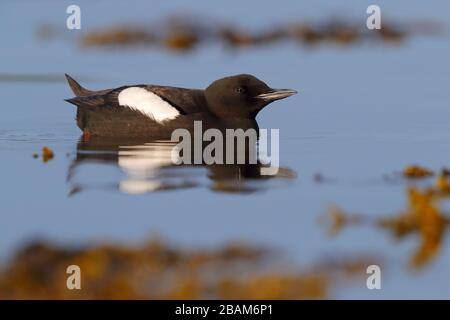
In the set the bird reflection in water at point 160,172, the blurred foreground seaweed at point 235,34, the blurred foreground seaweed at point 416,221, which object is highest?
the blurred foreground seaweed at point 235,34

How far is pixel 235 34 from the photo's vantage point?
18.8 m

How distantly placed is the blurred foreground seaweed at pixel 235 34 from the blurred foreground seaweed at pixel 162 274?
443 inches

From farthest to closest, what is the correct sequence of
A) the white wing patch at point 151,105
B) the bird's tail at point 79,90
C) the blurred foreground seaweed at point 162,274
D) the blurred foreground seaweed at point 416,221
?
1. the bird's tail at point 79,90
2. the white wing patch at point 151,105
3. the blurred foreground seaweed at point 416,221
4. the blurred foreground seaweed at point 162,274

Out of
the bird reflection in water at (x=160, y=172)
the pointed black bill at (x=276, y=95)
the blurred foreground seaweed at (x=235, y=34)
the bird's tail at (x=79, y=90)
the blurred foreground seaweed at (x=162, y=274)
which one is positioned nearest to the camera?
the blurred foreground seaweed at (x=162, y=274)

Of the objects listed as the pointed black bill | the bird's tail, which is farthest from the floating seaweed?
the pointed black bill

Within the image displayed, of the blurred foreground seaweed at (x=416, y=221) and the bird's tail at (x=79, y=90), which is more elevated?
the bird's tail at (x=79, y=90)

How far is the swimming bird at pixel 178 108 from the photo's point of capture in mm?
11078

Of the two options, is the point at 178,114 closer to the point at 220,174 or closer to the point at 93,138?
the point at 93,138

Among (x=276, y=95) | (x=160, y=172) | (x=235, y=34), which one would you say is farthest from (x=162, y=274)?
(x=235, y=34)

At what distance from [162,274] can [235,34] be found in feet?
40.8

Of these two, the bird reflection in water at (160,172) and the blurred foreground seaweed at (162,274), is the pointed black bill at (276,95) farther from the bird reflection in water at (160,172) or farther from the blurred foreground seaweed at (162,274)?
the blurred foreground seaweed at (162,274)

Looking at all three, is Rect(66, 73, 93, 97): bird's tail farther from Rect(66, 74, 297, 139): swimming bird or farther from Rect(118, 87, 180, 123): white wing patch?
Rect(118, 87, 180, 123): white wing patch

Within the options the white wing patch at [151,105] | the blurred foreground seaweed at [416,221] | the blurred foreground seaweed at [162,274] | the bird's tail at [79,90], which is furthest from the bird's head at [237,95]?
the blurred foreground seaweed at [162,274]
